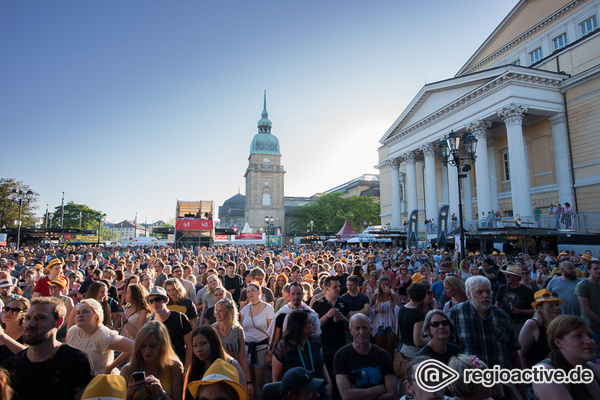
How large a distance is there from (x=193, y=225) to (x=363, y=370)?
32.7 meters

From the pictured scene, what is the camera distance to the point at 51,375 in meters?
2.70

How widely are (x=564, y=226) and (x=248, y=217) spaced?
7564 centimetres

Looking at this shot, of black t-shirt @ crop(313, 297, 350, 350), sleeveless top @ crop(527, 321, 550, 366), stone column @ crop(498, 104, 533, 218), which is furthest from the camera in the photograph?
stone column @ crop(498, 104, 533, 218)

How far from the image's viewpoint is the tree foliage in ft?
247

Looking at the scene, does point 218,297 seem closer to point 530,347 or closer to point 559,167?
point 530,347

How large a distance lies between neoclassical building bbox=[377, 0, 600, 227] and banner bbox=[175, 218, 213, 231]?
2067 centimetres

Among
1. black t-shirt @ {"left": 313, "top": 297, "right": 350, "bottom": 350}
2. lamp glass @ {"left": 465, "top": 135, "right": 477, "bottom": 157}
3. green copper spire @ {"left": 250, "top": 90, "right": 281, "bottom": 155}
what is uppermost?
green copper spire @ {"left": 250, "top": 90, "right": 281, "bottom": 155}

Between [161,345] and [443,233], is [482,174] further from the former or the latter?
[161,345]

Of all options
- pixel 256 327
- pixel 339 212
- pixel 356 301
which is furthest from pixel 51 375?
pixel 339 212

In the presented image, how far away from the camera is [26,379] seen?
2650mm

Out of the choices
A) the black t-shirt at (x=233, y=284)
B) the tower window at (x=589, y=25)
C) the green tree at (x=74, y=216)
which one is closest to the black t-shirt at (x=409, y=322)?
the black t-shirt at (x=233, y=284)

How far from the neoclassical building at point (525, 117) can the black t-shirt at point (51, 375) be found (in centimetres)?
2786

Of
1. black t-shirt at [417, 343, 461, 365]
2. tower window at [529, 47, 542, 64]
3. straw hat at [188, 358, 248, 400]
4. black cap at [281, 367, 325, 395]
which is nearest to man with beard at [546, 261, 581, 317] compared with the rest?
black t-shirt at [417, 343, 461, 365]

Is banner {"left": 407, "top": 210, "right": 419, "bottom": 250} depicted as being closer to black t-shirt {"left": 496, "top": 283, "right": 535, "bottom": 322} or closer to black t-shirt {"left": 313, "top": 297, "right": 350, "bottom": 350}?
black t-shirt {"left": 496, "top": 283, "right": 535, "bottom": 322}
